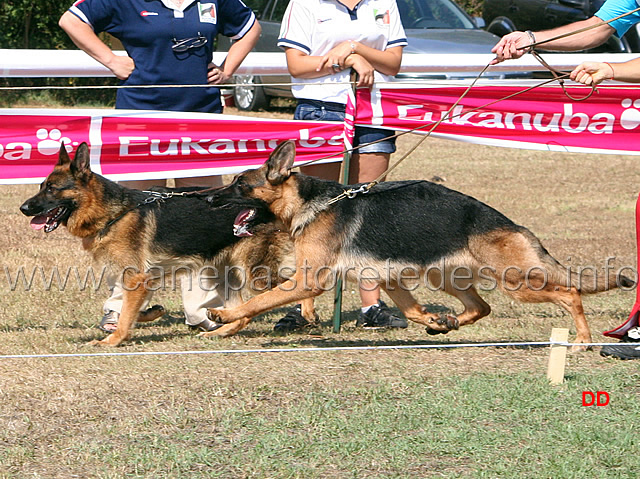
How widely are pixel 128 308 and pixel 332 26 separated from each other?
90.6 inches

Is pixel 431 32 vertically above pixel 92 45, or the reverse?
pixel 92 45

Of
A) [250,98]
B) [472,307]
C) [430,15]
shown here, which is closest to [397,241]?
[472,307]

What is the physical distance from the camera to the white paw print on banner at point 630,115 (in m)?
6.69

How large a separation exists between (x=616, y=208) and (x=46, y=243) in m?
6.80

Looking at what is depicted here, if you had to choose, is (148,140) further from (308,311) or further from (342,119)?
(308,311)

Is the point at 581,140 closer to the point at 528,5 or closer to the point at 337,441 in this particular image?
the point at 337,441

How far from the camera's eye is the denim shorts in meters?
6.12

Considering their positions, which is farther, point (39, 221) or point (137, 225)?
point (137, 225)

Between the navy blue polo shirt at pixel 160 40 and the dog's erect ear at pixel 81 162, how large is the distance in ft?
2.22

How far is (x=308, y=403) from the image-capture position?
14.6 ft

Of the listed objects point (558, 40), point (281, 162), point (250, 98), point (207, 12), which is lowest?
point (250, 98)

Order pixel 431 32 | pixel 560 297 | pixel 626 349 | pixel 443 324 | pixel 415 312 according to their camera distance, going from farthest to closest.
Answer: pixel 431 32 → pixel 415 312 → pixel 443 324 → pixel 560 297 → pixel 626 349

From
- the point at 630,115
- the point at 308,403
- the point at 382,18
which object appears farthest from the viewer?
the point at 630,115

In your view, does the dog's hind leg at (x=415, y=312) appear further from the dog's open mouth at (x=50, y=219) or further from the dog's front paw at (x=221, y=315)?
the dog's open mouth at (x=50, y=219)
